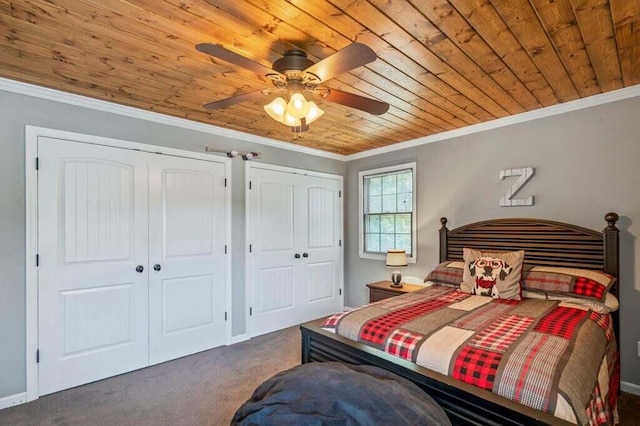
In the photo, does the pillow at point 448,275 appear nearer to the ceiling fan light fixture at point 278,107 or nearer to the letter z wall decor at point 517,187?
the letter z wall decor at point 517,187

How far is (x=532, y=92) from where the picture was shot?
2.68 meters

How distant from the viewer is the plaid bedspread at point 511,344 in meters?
1.36

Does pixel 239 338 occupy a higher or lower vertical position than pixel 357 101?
lower

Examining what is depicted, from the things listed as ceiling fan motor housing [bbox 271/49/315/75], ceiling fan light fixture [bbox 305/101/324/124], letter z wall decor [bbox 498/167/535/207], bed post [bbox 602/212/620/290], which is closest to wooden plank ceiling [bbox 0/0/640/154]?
ceiling fan motor housing [bbox 271/49/315/75]

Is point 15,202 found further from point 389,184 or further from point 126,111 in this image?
point 389,184

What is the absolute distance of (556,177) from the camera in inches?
120

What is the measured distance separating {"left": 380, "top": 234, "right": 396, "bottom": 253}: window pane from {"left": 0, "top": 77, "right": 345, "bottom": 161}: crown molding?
5.65 feet

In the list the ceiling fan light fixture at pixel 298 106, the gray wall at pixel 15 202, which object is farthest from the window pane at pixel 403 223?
the gray wall at pixel 15 202

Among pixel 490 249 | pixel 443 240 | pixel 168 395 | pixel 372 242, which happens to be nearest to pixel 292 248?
pixel 372 242

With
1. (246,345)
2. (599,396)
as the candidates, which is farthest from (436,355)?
(246,345)

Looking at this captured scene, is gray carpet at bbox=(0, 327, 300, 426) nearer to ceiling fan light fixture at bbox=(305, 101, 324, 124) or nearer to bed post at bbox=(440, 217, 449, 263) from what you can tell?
bed post at bbox=(440, 217, 449, 263)

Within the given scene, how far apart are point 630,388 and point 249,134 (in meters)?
4.22

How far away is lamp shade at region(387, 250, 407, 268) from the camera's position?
12.5 ft

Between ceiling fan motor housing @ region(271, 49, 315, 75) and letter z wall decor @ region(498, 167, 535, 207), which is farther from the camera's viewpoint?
letter z wall decor @ region(498, 167, 535, 207)
